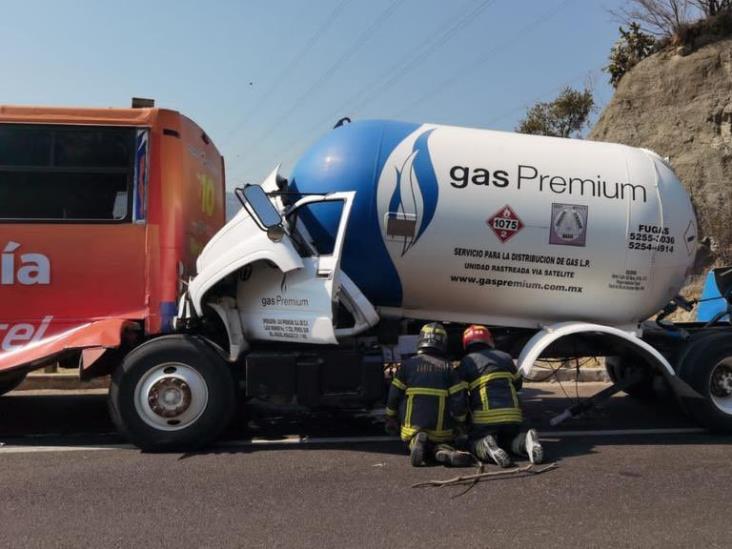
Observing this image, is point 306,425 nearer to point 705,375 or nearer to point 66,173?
point 66,173

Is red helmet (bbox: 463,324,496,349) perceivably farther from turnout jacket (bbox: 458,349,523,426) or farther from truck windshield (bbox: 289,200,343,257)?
truck windshield (bbox: 289,200,343,257)

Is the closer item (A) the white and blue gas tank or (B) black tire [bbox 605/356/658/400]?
(A) the white and blue gas tank

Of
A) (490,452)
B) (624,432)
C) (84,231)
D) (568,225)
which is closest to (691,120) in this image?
(568,225)

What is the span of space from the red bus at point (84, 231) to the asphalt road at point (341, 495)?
1.03 meters

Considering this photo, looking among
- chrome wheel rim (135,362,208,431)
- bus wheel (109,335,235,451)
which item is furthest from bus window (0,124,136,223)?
chrome wheel rim (135,362,208,431)

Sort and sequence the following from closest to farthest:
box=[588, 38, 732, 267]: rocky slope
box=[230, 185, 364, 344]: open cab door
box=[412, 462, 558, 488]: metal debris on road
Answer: box=[412, 462, 558, 488]: metal debris on road, box=[230, 185, 364, 344]: open cab door, box=[588, 38, 732, 267]: rocky slope

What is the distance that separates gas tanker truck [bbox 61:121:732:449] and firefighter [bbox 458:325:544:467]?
1.89 feet

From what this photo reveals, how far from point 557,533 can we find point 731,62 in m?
15.9

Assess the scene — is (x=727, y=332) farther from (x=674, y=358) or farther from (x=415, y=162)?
(x=415, y=162)

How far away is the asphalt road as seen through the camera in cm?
373

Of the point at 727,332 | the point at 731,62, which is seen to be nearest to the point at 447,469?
the point at 727,332

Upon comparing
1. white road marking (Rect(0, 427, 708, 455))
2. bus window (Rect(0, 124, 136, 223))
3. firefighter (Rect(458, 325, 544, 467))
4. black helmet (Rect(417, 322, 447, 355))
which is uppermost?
bus window (Rect(0, 124, 136, 223))

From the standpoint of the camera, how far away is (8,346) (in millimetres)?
5441

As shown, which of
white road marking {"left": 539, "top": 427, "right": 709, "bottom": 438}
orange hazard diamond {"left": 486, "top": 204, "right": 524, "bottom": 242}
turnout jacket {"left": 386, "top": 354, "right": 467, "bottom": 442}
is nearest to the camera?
turnout jacket {"left": 386, "top": 354, "right": 467, "bottom": 442}
